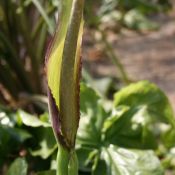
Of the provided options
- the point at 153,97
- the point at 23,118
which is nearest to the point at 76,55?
the point at 23,118

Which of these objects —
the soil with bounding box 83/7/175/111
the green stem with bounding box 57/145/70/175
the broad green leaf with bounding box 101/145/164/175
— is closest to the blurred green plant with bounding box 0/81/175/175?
the broad green leaf with bounding box 101/145/164/175

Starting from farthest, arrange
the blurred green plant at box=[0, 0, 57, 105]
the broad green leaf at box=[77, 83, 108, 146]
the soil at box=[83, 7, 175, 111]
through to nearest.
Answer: the soil at box=[83, 7, 175, 111] → the blurred green plant at box=[0, 0, 57, 105] → the broad green leaf at box=[77, 83, 108, 146]

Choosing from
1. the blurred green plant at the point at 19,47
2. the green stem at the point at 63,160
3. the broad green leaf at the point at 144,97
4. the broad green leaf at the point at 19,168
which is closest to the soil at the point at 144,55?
the blurred green plant at the point at 19,47

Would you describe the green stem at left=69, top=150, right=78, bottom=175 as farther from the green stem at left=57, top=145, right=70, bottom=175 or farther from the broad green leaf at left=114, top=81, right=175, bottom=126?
the broad green leaf at left=114, top=81, right=175, bottom=126

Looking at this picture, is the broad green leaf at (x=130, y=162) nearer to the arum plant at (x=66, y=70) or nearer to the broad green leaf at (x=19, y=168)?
the broad green leaf at (x=19, y=168)

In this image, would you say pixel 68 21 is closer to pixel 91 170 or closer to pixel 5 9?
pixel 91 170
